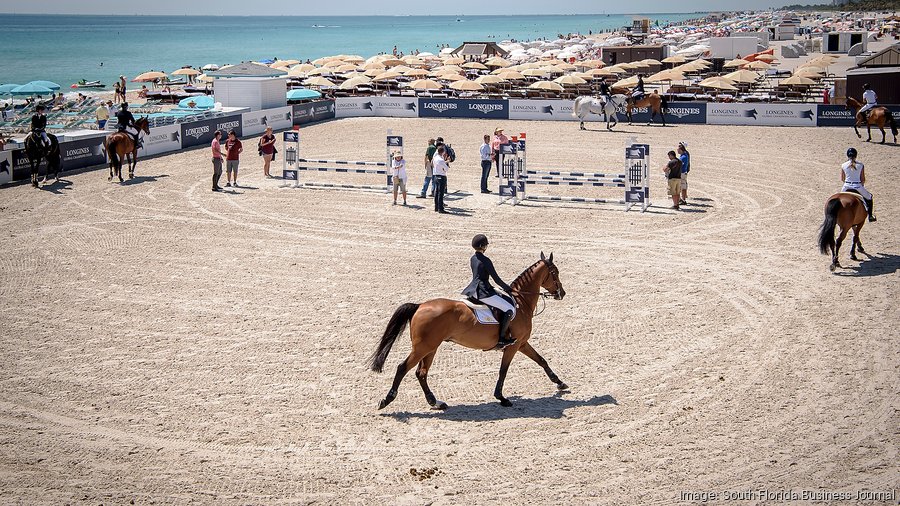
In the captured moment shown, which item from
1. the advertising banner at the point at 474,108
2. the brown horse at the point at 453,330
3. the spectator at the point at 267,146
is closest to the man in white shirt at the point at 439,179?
the spectator at the point at 267,146

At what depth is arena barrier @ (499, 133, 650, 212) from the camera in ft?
72.4

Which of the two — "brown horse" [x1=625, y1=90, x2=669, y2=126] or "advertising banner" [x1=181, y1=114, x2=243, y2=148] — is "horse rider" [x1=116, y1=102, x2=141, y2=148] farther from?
"brown horse" [x1=625, y1=90, x2=669, y2=126]

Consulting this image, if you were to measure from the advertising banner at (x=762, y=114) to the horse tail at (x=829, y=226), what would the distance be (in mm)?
22658

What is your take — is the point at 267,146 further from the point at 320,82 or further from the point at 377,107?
the point at 320,82

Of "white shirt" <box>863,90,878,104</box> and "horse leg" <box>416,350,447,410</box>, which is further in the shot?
"white shirt" <box>863,90,878,104</box>

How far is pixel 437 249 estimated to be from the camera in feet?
61.6

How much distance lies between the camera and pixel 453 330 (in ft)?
34.6

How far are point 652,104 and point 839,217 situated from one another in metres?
23.2

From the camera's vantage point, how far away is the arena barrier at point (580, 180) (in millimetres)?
22062

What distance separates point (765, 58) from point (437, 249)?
1929 inches

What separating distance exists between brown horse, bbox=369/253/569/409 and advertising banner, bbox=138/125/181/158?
23588mm

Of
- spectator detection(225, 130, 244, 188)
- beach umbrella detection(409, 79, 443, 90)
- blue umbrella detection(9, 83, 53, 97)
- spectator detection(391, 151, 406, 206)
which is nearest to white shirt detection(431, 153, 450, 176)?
spectator detection(391, 151, 406, 206)

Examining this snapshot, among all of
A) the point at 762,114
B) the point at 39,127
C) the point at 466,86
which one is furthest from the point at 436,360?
the point at 466,86

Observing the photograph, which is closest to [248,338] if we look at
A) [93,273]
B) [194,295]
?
[194,295]
